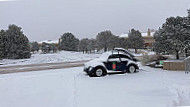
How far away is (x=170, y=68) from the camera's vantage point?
8.97 m

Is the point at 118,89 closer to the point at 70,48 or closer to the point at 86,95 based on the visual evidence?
the point at 86,95

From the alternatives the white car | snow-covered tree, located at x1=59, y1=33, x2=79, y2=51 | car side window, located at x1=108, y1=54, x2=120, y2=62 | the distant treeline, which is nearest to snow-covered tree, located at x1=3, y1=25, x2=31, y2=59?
the distant treeline

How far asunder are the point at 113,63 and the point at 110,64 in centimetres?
19

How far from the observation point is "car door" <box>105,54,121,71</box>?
8.01 meters

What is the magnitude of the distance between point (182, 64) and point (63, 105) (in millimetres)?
7736

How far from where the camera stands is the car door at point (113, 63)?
26.3ft

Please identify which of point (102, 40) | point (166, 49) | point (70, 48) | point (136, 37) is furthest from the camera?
point (70, 48)

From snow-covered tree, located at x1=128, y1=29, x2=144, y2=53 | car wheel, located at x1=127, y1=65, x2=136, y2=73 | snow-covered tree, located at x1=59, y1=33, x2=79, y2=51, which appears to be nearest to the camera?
car wheel, located at x1=127, y1=65, x2=136, y2=73

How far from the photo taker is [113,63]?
8055mm

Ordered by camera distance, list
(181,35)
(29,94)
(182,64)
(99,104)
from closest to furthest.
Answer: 1. (99,104)
2. (29,94)
3. (182,64)
4. (181,35)

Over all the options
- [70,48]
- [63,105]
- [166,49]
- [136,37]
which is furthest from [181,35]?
[70,48]

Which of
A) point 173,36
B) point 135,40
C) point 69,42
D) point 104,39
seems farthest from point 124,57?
point 69,42

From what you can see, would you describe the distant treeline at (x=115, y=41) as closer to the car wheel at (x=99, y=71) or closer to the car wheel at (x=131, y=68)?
the car wheel at (x=131, y=68)

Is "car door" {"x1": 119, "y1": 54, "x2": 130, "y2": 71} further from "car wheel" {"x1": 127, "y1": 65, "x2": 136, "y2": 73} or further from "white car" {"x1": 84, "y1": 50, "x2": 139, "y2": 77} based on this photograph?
"car wheel" {"x1": 127, "y1": 65, "x2": 136, "y2": 73}
